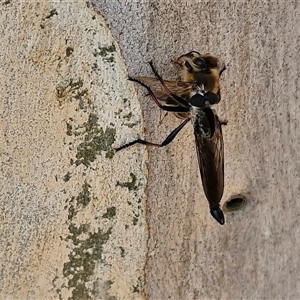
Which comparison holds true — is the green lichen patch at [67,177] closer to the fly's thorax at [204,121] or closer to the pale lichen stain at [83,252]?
the pale lichen stain at [83,252]

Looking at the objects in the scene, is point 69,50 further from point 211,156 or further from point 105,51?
point 211,156

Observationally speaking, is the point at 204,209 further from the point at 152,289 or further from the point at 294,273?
the point at 294,273

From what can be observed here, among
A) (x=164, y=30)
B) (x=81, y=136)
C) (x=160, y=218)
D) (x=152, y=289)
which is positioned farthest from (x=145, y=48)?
(x=152, y=289)

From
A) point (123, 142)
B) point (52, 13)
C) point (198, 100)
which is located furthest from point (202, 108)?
point (52, 13)

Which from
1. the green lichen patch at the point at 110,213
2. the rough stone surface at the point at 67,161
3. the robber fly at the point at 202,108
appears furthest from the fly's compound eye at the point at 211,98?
the green lichen patch at the point at 110,213

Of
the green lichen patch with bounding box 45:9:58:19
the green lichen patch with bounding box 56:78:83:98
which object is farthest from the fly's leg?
the green lichen patch with bounding box 45:9:58:19

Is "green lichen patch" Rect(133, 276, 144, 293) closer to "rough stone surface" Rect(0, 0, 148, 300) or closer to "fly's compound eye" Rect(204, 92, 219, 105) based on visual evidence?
"rough stone surface" Rect(0, 0, 148, 300)
